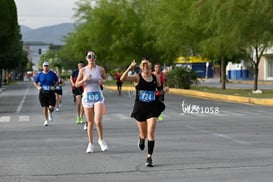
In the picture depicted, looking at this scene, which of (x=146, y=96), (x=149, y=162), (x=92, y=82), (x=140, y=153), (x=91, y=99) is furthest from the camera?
(x=92, y=82)

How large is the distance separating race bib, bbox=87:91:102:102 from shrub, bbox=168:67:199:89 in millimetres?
33556

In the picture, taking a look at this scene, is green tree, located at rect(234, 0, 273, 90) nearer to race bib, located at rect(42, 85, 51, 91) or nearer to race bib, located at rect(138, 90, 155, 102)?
race bib, located at rect(42, 85, 51, 91)

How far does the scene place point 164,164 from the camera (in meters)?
9.95

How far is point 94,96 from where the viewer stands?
11680mm

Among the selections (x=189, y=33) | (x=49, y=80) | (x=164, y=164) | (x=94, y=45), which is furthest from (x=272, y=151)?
(x=94, y=45)

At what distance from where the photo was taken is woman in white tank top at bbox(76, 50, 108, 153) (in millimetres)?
11523

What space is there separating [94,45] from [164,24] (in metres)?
16.8

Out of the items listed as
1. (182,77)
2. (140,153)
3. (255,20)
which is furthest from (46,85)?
(182,77)

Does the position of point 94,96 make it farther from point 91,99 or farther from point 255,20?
point 255,20

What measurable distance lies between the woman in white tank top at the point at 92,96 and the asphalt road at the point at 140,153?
408 mm

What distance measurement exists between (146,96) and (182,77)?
35.5 meters

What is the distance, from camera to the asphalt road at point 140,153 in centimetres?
900

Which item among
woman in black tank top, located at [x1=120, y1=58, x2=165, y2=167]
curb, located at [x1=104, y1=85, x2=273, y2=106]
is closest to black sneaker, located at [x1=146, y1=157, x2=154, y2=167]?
woman in black tank top, located at [x1=120, y1=58, x2=165, y2=167]

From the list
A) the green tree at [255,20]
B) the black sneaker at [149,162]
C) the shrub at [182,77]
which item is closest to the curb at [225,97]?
the shrub at [182,77]
